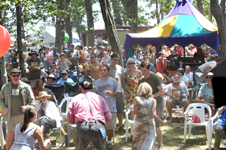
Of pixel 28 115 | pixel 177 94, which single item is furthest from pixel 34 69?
pixel 28 115

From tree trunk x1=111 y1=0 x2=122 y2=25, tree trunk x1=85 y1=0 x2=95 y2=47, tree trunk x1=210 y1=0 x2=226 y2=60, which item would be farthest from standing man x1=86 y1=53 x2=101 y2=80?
tree trunk x1=111 y1=0 x2=122 y2=25

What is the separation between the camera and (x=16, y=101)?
522 centimetres

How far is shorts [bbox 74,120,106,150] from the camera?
145 inches

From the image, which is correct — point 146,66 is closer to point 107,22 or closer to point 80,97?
point 80,97

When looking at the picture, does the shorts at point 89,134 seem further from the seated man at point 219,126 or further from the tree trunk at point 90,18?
the tree trunk at point 90,18

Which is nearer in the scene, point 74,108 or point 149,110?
point 74,108

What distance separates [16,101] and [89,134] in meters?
2.21

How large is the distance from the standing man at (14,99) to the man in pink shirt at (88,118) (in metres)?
1.68

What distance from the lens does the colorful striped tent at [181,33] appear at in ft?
35.8

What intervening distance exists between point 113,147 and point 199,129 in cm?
244

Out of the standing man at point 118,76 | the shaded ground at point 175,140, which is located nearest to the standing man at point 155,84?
the shaded ground at point 175,140

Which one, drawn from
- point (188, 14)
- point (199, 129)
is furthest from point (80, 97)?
point (188, 14)

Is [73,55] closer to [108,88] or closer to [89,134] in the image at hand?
[108,88]

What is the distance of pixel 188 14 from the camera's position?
12.7m
